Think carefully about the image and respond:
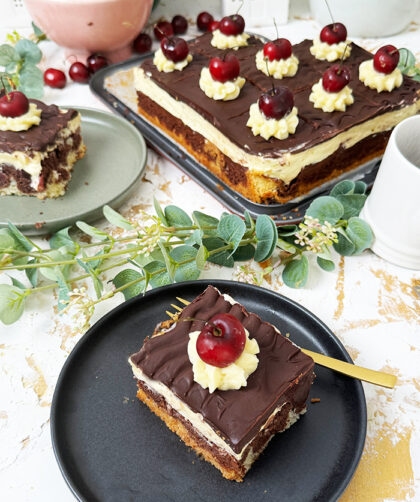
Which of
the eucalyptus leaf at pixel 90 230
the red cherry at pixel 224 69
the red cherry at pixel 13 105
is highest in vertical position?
the red cherry at pixel 224 69

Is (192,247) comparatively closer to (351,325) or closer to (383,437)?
(351,325)

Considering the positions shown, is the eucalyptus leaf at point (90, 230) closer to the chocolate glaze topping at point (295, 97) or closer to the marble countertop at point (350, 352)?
the marble countertop at point (350, 352)

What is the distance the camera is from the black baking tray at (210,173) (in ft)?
6.43

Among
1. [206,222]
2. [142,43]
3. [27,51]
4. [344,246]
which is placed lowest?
[344,246]

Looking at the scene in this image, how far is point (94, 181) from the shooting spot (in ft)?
7.10

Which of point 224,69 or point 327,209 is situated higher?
point 224,69

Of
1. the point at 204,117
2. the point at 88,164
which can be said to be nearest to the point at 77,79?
the point at 88,164

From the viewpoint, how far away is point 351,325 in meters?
1.69

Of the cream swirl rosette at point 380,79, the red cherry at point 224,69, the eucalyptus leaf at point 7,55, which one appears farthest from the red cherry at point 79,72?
→ the cream swirl rosette at point 380,79

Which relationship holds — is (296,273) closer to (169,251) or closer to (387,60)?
(169,251)

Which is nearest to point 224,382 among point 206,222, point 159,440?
point 159,440

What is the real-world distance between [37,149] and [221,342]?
1183mm

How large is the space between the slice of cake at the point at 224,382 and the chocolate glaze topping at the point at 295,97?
754 millimetres

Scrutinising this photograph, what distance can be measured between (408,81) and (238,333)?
1470mm
